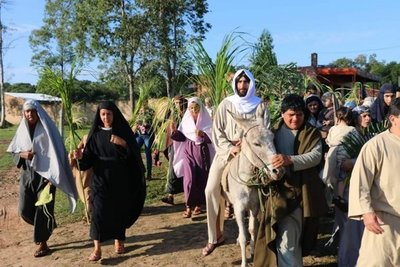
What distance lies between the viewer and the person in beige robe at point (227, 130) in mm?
5219

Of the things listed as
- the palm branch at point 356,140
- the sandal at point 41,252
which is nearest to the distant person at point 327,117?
the palm branch at point 356,140

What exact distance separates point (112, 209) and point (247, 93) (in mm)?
2241

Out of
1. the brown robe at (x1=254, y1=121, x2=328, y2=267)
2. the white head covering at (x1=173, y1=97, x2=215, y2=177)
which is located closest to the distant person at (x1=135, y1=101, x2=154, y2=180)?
the white head covering at (x1=173, y1=97, x2=215, y2=177)

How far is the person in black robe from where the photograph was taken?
5805 millimetres

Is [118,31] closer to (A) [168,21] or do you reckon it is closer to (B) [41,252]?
(A) [168,21]

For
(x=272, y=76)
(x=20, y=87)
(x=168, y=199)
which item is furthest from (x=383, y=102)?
(x=20, y=87)

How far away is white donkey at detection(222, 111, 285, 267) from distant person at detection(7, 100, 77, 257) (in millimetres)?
2349

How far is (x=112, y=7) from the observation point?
23.0 meters

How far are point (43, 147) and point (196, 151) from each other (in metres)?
2.29

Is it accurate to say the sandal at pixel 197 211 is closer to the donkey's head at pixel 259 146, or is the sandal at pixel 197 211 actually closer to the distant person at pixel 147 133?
the distant person at pixel 147 133

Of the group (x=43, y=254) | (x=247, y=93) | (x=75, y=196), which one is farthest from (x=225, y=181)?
(x=43, y=254)

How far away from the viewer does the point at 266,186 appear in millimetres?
4395

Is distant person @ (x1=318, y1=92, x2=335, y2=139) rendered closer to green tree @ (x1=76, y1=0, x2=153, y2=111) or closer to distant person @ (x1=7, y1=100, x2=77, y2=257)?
distant person @ (x1=7, y1=100, x2=77, y2=257)

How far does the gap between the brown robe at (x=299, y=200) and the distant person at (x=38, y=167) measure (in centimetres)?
307
